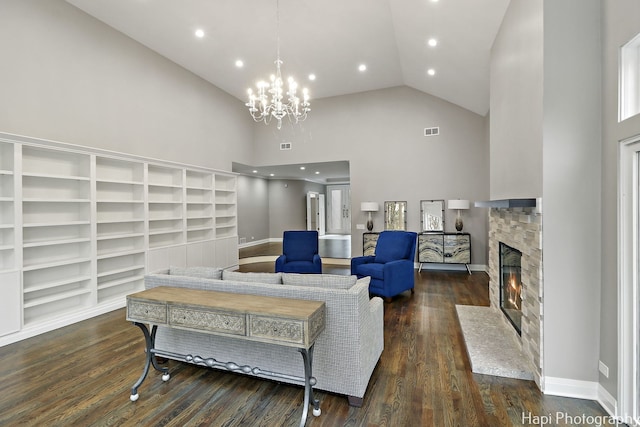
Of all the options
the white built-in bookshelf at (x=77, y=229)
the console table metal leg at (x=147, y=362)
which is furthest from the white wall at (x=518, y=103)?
the white built-in bookshelf at (x=77, y=229)

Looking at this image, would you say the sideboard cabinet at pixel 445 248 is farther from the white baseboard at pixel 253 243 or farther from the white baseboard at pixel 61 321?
the white baseboard at pixel 253 243

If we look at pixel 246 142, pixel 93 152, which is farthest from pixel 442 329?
pixel 246 142

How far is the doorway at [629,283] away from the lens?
1789 millimetres

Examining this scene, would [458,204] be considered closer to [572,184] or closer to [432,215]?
[432,215]

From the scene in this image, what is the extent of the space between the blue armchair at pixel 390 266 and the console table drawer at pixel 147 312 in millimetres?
2992

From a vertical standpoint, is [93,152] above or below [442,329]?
above

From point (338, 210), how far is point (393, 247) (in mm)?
9751

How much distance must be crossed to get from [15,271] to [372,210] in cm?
588

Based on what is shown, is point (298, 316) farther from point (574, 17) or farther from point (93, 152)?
point (93, 152)

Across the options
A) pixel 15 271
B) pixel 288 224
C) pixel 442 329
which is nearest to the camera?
pixel 15 271

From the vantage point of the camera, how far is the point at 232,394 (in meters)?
2.27

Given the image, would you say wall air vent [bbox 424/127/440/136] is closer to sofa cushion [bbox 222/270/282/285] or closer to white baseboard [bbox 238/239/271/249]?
sofa cushion [bbox 222/270/282/285]

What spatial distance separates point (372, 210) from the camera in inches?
270

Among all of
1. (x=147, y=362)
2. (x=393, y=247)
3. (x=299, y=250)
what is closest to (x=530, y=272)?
(x=393, y=247)
